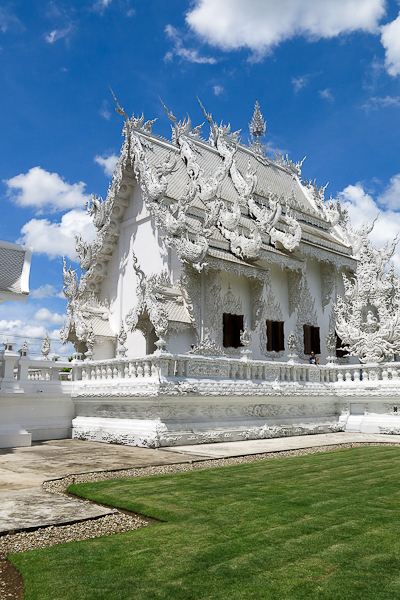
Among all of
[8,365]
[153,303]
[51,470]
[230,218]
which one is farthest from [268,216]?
[51,470]

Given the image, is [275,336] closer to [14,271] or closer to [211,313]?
[211,313]

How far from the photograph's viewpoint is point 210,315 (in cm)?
1350

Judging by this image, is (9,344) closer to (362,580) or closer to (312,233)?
(362,580)

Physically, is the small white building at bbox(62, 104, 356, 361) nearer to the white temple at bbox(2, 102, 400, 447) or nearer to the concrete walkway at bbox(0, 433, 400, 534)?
the white temple at bbox(2, 102, 400, 447)

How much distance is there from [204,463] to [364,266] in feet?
27.4

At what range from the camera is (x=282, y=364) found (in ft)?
40.4

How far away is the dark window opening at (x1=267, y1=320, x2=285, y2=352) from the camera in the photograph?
50.9 feet

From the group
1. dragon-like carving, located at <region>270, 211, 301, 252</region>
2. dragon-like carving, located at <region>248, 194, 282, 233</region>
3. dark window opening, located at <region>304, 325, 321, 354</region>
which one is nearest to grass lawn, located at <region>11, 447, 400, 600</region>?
dragon-like carving, located at <region>270, 211, 301, 252</region>

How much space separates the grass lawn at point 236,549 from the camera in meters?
2.80

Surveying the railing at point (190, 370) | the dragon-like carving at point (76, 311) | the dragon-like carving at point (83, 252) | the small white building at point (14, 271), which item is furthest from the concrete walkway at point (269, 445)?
the dragon-like carving at point (83, 252)

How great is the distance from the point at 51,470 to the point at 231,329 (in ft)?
26.2

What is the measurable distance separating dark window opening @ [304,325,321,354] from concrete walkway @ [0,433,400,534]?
4.73 metres

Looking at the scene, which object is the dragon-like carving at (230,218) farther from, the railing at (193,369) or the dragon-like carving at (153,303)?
the railing at (193,369)

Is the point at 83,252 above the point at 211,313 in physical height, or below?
above
